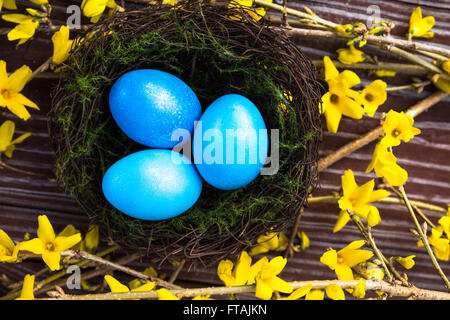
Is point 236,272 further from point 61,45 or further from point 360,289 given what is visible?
point 61,45

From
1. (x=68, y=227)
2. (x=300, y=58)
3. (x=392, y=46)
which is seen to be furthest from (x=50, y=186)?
(x=392, y=46)

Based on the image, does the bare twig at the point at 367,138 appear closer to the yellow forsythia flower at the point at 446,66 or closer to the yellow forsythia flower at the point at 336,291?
the yellow forsythia flower at the point at 446,66

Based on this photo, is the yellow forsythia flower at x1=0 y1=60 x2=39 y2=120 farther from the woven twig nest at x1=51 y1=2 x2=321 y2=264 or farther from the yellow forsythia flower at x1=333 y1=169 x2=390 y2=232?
the yellow forsythia flower at x1=333 y1=169 x2=390 y2=232

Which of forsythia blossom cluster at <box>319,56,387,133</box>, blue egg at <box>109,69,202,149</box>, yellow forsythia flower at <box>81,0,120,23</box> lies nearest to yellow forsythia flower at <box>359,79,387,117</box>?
forsythia blossom cluster at <box>319,56,387,133</box>

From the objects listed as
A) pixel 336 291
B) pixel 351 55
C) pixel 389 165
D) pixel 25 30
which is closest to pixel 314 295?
pixel 336 291

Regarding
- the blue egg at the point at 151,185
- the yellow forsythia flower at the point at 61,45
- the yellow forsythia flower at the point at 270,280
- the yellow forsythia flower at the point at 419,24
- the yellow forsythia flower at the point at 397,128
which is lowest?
the yellow forsythia flower at the point at 270,280

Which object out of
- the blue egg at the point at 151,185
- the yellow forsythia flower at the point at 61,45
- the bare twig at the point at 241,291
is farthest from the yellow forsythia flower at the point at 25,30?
the bare twig at the point at 241,291
